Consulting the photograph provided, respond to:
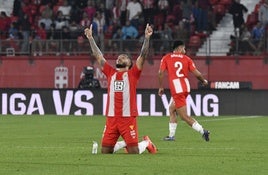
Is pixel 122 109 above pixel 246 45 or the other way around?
above

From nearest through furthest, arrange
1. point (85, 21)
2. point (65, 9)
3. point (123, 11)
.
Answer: point (85, 21)
point (123, 11)
point (65, 9)

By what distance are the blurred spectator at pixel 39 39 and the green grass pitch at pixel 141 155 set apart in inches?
Result: 342

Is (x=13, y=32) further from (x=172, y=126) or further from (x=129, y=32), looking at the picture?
(x=172, y=126)

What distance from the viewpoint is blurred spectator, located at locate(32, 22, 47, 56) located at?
37.1 m

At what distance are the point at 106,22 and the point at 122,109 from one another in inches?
936

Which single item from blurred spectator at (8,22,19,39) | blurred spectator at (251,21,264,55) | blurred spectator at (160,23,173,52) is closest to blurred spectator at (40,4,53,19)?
blurred spectator at (8,22,19,39)

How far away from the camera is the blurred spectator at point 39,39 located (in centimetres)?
3706

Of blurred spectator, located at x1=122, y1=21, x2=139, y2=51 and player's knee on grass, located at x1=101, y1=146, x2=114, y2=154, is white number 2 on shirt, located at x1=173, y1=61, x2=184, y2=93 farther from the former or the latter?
blurred spectator, located at x1=122, y1=21, x2=139, y2=51

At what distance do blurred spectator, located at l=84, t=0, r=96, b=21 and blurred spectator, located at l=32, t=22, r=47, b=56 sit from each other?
6.46ft

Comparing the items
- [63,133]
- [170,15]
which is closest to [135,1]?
[170,15]

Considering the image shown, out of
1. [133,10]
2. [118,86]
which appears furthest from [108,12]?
[118,86]

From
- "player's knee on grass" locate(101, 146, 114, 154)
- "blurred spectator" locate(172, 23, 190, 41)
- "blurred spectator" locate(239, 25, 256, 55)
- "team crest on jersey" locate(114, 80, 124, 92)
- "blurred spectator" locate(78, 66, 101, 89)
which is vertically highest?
"team crest on jersey" locate(114, 80, 124, 92)

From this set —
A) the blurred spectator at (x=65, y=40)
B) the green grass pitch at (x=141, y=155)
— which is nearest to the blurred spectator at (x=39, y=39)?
the blurred spectator at (x=65, y=40)

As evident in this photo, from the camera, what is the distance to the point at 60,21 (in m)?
40.2
